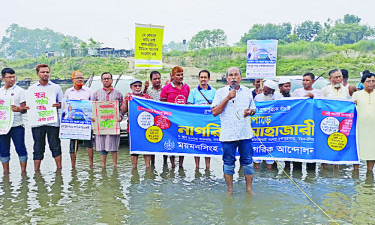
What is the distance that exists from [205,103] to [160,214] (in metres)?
2.67

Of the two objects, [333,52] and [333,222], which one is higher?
[333,52]

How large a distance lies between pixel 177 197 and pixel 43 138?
2952 millimetres

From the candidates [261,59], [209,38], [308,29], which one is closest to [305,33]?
[308,29]

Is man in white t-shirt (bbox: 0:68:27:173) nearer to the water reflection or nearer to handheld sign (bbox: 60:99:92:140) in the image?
the water reflection

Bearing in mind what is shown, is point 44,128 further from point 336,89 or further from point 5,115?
point 336,89

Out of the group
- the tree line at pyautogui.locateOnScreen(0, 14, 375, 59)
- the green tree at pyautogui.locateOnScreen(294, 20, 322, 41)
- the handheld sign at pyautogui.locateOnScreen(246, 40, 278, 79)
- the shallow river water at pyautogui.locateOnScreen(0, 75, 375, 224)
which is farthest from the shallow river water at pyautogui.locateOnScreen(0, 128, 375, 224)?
the green tree at pyautogui.locateOnScreen(294, 20, 322, 41)

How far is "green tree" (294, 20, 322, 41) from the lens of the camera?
4240 inches

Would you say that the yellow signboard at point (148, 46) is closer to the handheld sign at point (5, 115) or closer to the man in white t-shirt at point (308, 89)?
the handheld sign at point (5, 115)

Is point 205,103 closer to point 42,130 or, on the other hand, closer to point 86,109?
point 86,109

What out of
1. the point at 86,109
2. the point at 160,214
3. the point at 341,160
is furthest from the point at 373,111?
the point at 86,109

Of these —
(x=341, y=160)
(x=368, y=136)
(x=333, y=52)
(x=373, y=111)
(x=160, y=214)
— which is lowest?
(x=160, y=214)

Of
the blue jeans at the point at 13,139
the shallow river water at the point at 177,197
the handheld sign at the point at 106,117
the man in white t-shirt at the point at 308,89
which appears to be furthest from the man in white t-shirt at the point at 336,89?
the blue jeans at the point at 13,139

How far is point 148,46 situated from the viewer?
28.9 ft

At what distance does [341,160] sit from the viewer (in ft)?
23.5
